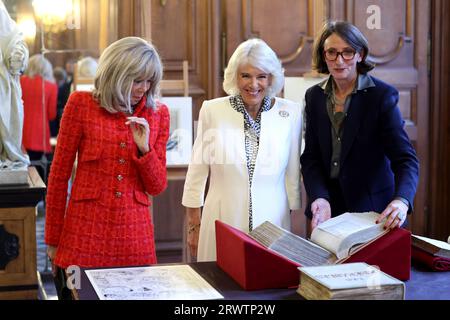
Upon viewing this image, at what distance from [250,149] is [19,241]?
65.3 inches

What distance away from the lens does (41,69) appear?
19.5ft

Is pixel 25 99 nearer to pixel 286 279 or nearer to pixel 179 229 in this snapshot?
pixel 179 229

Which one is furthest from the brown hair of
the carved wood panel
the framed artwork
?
the carved wood panel

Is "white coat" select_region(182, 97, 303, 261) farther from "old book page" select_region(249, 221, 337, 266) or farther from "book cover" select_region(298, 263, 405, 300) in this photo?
"book cover" select_region(298, 263, 405, 300)

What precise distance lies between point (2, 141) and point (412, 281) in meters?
2.65

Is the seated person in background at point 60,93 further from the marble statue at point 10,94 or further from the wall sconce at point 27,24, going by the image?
the marble statue at point 10,94

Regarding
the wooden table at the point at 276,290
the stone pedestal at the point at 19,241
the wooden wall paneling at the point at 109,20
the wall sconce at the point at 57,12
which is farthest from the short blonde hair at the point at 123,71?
the wall sconce at the point at 57,12

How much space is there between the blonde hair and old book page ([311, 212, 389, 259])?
12.4ft

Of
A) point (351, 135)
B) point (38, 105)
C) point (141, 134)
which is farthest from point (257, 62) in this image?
point (38, 105)

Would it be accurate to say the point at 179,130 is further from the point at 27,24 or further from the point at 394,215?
the point at 394,215

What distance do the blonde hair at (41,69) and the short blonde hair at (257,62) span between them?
2.94m

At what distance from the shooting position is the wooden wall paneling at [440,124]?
19.0 feet
